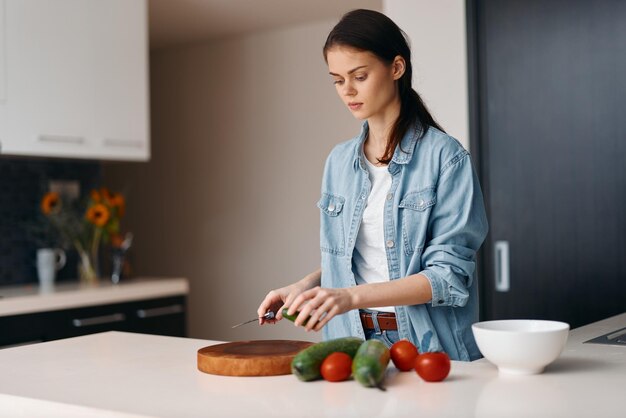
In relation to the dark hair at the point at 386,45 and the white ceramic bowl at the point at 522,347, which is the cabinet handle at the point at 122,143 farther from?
the white ceramic bowl at the point at 522,347

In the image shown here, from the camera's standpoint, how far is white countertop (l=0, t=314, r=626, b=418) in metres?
1.18

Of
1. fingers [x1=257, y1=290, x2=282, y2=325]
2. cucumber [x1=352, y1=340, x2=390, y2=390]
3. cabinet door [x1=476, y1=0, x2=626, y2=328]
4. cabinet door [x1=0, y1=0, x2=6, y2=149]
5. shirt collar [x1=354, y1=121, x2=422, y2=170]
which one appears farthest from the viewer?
cabinet door [x1=0, y1=0, x2=6, y2=149]

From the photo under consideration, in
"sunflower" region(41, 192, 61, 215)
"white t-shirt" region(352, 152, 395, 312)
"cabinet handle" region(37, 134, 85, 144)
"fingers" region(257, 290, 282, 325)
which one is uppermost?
"cabinet handle" region(37, 134, 85, 144)

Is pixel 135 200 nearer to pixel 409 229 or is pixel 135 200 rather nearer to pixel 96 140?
pixel 96 140

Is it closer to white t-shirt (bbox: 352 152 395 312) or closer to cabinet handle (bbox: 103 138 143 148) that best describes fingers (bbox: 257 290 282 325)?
white t-shirt (bbox: 352 152 395 312)

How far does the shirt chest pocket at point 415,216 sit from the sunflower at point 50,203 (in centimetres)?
257

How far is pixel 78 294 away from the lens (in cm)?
348

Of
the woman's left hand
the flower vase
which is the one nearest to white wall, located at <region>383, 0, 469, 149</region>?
the flower vase

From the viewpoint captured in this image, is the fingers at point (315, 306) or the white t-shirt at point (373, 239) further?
the white t-shirt at point (373, 239)

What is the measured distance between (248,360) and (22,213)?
2873mm

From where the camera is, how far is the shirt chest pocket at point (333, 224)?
1977mm

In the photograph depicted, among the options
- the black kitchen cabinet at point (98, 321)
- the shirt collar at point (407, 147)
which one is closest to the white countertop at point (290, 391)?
the shirt collar at point (407, 147)

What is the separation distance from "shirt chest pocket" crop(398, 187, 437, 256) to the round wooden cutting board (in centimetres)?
41

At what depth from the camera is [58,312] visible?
3.40 metres
